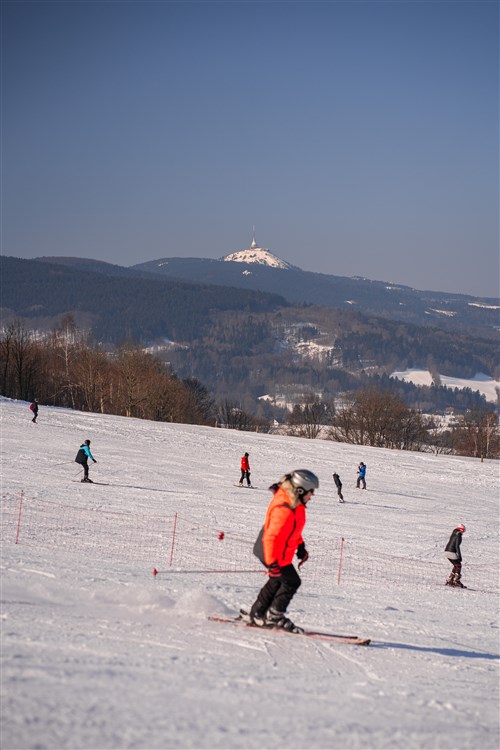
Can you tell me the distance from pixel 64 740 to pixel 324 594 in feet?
28.8

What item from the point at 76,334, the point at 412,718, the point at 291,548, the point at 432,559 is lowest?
the point at 432,559

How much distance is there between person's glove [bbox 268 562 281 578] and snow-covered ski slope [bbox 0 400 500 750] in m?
0.65

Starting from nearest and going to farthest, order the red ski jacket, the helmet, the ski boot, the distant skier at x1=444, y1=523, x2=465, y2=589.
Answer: the helmet
the red ski jacket
the ski boot
the distant skier at x1=444, y1=523, x2=465, y2=589

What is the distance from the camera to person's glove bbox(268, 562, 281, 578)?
26.2 feet

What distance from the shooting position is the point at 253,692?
605 cm

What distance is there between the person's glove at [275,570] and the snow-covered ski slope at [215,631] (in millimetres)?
651

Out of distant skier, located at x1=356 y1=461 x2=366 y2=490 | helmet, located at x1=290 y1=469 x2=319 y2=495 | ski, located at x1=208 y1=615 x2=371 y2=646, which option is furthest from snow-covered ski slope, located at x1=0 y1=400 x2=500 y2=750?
distant skier, located at x1=356 y1=461 x2=366 y2=490

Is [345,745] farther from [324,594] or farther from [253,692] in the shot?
[324,594]

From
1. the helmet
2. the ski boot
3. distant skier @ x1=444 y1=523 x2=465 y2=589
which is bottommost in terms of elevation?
distant skier @ x1=444 y1=523 x2=465 y2=589

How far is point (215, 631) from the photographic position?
812 centimetres

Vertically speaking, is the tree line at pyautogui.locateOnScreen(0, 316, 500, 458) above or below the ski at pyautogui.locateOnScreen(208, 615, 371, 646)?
above

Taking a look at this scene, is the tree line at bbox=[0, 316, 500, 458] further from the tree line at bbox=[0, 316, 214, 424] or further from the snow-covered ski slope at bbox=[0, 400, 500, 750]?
the snow-covered ski slope at bbox=[0, 400, 500, 750]

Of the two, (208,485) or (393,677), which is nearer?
(393,677)

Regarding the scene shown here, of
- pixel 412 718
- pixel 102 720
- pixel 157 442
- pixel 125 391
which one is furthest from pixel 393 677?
pixel 125 391
